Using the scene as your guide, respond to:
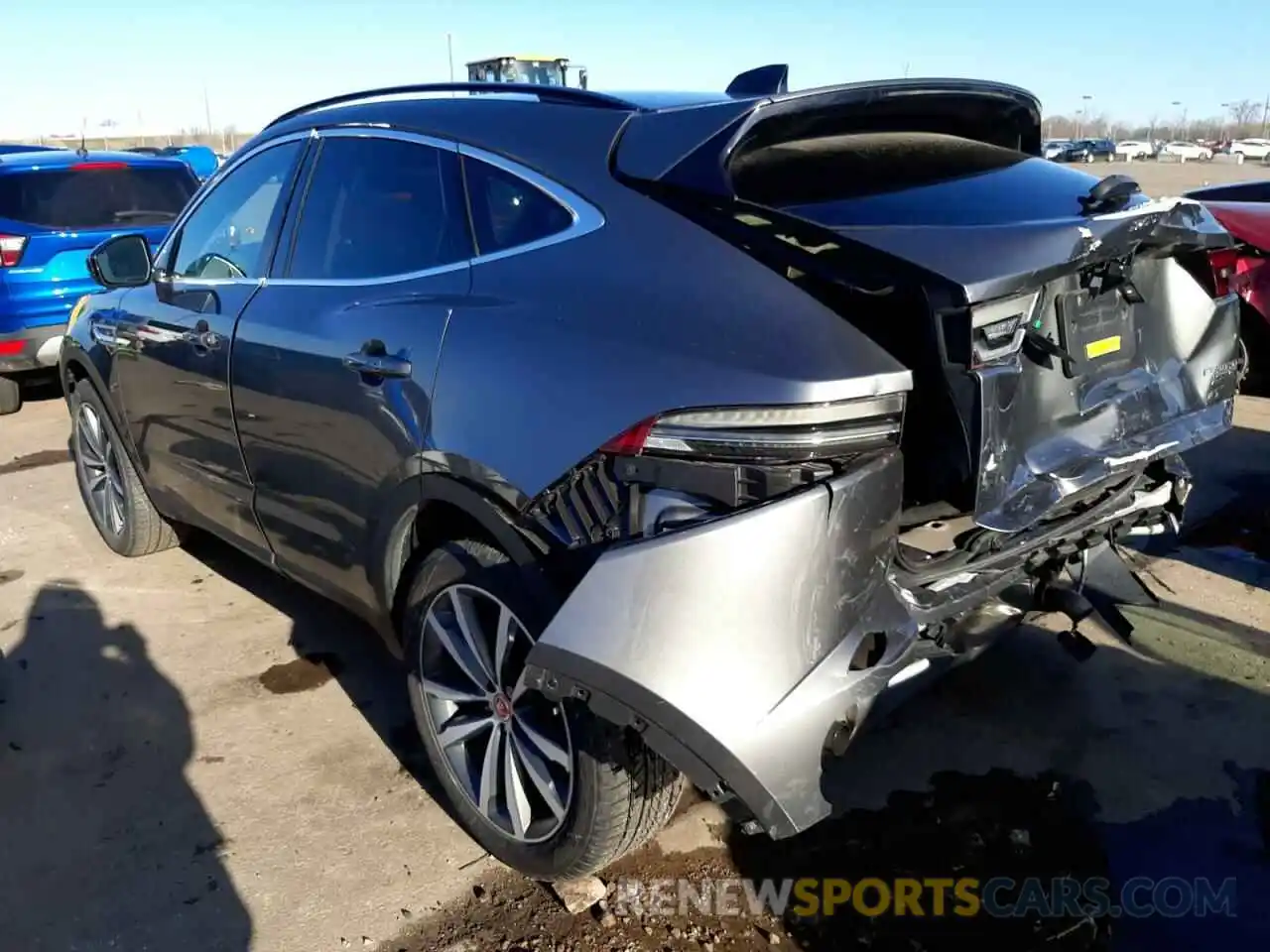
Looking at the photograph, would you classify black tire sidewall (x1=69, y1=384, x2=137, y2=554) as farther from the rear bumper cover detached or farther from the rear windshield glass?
the rear bumper cover detached

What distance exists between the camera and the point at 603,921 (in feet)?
8.56

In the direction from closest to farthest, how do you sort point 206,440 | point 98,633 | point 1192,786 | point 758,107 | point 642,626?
point 642,626 → point 758,107 → point 1192,786 → point 206,440 → point 98,633

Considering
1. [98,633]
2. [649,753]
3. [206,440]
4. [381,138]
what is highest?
[381,138]

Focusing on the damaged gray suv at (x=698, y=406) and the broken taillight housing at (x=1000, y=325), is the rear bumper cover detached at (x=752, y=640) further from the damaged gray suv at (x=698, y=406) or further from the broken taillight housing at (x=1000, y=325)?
the broken taillight housing at (x=1000, y=325)

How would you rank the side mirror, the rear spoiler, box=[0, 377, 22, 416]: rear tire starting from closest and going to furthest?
1. the rear spoiler
2. the side mirror
3. box=[0, 377, 22, 416]: rear tire

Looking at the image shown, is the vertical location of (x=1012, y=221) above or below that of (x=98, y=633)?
above

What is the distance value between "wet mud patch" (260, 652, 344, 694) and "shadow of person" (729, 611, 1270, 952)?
70.4 inches

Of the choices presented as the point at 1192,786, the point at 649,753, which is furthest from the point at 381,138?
the point at 1192,786

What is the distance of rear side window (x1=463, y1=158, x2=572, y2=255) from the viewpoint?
2535 mm

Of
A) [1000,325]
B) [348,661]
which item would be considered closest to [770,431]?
[1000,325]

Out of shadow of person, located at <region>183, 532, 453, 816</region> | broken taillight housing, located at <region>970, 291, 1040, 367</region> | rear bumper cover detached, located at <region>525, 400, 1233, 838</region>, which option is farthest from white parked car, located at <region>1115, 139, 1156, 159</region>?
rear bumper cover detached, located at <region>525, 400, 1233, 838</region>

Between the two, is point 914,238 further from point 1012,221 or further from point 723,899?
point 723,899

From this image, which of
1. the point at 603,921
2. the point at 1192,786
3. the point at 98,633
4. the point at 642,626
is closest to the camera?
the point at 642,626

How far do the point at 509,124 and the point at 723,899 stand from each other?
6.82ft
